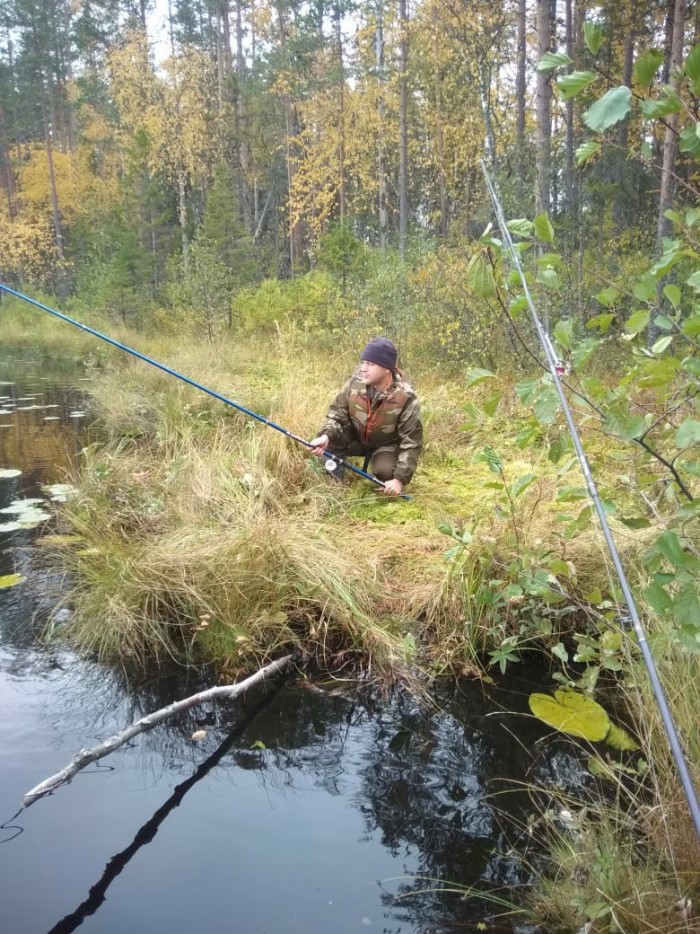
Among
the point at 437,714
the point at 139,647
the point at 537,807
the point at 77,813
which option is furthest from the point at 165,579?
the point at 537,807

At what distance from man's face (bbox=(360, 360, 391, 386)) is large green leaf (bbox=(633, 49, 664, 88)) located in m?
3.30

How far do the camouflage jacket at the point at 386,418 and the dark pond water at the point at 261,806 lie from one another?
1951mm

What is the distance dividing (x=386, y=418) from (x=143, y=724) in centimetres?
296

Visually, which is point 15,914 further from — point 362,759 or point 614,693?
point 614,693

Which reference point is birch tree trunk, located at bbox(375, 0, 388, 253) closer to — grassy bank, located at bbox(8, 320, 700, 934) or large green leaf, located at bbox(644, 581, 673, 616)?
grassy bank, located at bbox(8, 320, 700, 934)

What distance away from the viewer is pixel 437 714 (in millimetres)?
2951

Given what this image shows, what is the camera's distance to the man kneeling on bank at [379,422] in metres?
4.65

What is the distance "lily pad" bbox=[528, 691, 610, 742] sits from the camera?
2715 millimetres

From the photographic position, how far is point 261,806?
2.46 metres

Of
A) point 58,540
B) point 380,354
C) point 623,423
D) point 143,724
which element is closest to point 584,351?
point 623,423

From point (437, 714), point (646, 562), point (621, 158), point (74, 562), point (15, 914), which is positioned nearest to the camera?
point (646, 562)

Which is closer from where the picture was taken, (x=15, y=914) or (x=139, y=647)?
(x=15, y=914)

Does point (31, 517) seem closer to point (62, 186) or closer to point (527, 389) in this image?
point (527, 389)

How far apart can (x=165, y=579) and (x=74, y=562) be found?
3.35ft
